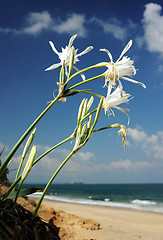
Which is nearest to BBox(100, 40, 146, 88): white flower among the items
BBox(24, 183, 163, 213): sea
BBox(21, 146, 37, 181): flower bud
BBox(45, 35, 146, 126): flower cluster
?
BBox(45, 35, 146, 126): flower cluster

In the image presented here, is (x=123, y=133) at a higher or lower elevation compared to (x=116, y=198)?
higher

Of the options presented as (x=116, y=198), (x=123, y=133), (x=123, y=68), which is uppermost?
(x=123, y=68)

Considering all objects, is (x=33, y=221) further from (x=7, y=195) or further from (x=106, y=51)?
(x=106, y=51)

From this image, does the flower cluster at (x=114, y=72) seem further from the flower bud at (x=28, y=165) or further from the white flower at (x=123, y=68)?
the flower bud at (x=28, y=165)

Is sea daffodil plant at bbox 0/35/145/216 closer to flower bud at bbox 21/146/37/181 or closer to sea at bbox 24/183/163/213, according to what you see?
flower bud at bbox 21/146/37/181

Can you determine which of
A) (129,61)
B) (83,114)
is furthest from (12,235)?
(129,61)

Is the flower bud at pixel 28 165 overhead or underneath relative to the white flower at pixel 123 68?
underneath

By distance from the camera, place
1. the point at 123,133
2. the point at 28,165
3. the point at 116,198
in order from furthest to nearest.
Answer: the point at 116,198 → the point at 123,133 → the point at 28,165

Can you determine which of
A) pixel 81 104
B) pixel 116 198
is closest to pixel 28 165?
pixel 81 104

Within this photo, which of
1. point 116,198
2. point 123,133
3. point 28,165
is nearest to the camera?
point 28,165

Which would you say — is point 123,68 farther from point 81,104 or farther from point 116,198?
point 116,198

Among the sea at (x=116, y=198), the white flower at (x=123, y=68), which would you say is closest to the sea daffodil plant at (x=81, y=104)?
the white flower at (x=123, y=68)
